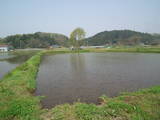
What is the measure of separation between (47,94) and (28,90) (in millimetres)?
1274

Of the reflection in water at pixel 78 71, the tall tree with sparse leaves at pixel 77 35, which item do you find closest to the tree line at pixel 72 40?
the tall tree with sparse leaves at pixel 77 35

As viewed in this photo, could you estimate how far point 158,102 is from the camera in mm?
4805

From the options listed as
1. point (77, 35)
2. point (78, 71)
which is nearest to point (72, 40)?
point (77, 35)

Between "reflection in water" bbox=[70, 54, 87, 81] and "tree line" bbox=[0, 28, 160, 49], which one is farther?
"tree line" bbox=[0, 28, 160, 49]

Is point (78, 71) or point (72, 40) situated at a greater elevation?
point (72, 40)

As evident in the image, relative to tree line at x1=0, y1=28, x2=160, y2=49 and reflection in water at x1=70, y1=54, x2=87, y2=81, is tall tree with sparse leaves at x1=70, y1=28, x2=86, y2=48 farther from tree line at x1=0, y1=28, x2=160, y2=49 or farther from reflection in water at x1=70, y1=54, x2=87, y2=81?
reflection in water at x1=70, y1=54, x2=87, y2=81

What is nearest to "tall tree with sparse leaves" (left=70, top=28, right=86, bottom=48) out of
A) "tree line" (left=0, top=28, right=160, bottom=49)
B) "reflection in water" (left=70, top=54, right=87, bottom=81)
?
"tree line" (left=0, top=28, right=160, bottom=49)

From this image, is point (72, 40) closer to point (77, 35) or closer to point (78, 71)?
point (77, 35)

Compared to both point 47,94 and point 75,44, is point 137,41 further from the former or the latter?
point 47,94

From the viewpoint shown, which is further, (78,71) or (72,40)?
(72,40)

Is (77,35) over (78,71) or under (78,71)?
over

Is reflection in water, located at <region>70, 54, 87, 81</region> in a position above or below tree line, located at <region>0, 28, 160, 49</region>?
below

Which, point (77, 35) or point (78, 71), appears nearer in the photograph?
point (78, 71)

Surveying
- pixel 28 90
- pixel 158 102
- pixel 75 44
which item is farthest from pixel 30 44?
pixel 158 102
